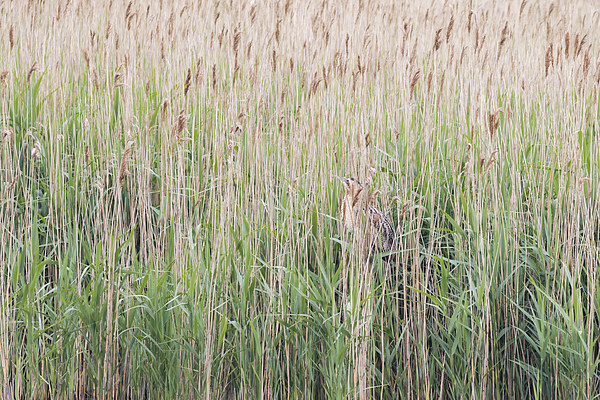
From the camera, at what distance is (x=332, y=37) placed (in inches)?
169

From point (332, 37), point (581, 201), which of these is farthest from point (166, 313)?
point (332, 37)

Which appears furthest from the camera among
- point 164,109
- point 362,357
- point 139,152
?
point 139,152

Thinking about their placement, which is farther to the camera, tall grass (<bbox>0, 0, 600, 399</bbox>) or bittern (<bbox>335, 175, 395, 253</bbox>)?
tall grass (<bbox>0, 0, 600, 399</bbox>)

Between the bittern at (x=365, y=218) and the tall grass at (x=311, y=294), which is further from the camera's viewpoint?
the tall grass at (x=311, y=294)

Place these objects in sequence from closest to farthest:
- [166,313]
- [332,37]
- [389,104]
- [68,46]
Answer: [166,313]
[389,104]
[68,46]
[332,37]

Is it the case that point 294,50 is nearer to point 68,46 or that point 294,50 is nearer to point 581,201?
point 68,46

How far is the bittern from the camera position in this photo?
72.2 inches

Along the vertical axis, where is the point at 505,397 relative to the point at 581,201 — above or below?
below

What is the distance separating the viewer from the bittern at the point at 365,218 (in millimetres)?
1833

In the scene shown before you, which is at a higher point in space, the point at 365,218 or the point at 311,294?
the point at 365,218

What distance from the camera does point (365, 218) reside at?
198cm

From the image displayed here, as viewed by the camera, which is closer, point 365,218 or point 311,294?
point 365,218

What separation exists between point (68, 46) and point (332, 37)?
180cm

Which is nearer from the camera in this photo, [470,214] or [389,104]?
[470,214]
